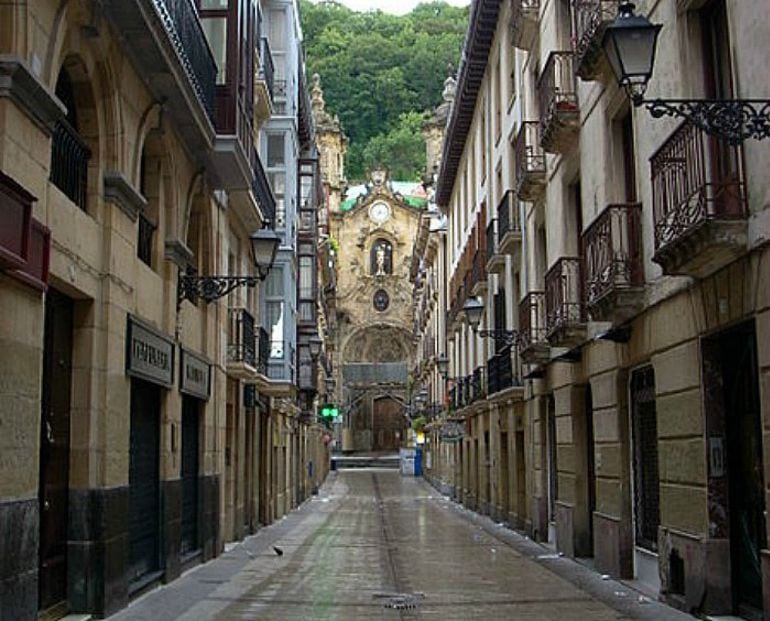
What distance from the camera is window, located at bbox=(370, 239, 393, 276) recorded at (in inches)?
3492

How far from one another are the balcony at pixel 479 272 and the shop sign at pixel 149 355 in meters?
15.7

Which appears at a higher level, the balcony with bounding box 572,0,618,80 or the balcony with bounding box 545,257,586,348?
the balcony with bounding box 572,0,618,80

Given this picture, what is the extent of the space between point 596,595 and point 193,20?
9.48 metres

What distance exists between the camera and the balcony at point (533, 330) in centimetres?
1930

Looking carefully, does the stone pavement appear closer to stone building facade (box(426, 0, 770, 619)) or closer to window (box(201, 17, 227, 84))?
stone building facade (box(426, 0, 770, 619))

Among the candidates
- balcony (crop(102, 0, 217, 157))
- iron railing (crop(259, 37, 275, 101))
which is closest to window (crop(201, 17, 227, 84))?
balcony (crop(102, 0, 217, 157))

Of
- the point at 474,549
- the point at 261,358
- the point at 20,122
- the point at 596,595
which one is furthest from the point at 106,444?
the point at 261,358

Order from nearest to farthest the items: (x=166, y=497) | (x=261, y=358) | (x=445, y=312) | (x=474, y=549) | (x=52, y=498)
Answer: (x=52, y=498) → (x=166, y=497) → (x=474, y=549) → (x=261, y=358) → (x=445, y=312)

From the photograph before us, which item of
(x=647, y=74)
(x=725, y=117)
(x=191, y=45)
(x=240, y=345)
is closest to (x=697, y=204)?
(x=725, y=117)

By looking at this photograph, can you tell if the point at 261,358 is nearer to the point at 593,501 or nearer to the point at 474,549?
the point at 474,549

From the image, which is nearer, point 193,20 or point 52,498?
point 52,498

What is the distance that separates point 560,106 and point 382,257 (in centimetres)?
7290

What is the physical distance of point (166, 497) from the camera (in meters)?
14.2

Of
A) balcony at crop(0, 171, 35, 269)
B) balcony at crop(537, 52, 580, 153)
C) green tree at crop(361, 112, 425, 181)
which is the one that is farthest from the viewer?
green tree at crop(361, 112, 425, 181)
